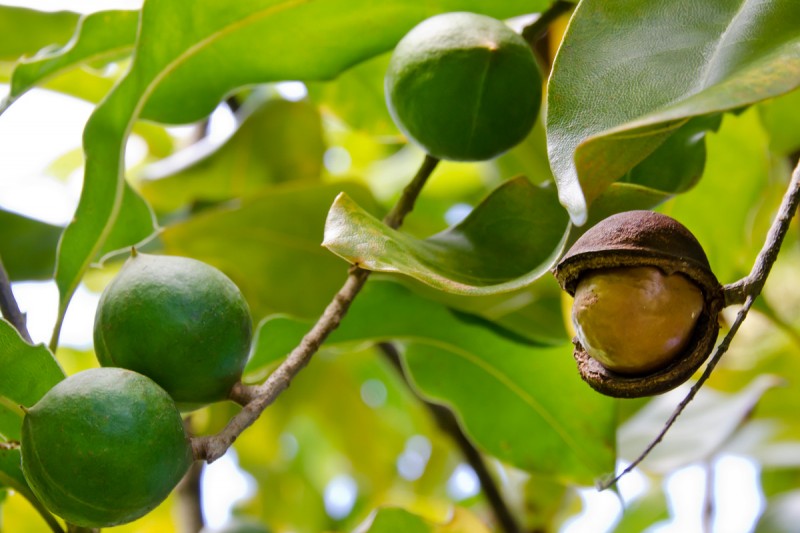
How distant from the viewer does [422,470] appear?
7.77ft

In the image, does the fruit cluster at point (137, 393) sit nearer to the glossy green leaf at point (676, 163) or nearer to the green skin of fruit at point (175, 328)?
the green skin of fruit at point (175, 328)

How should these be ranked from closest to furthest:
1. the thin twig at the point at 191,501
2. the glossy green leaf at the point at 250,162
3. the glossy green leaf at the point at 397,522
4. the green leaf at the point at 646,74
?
the green leaf at the point at 646,74, the glossy green leaf at the point at 397,522, the thin twig at the point at 191,501, the glossy green leaf at the point at 250,162

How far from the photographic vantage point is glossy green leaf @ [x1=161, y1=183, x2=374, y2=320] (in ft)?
4.83

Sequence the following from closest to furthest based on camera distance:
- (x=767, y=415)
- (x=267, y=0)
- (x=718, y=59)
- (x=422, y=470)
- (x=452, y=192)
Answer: (x=718, y=59), (x=267, y=0), (x=767, y=415), (x=452, y=192), (x=422, y=470)

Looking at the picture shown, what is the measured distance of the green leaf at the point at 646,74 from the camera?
636 millimetres

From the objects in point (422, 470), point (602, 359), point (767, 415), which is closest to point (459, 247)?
point (602, 359)

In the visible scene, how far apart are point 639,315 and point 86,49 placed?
30.6 inches

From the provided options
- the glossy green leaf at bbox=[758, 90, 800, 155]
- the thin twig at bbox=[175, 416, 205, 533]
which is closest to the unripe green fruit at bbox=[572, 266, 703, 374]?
the glossy green leaf at bbox=[758, 90, 800, 155]

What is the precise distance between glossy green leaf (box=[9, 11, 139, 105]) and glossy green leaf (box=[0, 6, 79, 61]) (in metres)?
0.40

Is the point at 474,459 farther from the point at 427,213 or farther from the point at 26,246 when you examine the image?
the point at 26,246

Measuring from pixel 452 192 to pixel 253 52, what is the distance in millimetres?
857

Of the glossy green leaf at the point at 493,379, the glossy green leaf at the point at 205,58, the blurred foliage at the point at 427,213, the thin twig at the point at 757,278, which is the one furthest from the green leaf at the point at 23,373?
the thin twig at the point at 757,278

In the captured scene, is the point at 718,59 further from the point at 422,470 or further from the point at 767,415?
the point at 422,470

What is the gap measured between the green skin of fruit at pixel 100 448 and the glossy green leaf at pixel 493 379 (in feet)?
1.31
